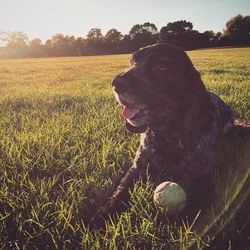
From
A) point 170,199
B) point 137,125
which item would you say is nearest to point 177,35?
point 137,125

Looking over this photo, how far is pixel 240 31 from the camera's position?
87938 millimetres

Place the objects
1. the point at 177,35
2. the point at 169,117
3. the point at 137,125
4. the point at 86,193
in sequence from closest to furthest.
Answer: the point at 86,193, the point at 169,117, the point at 137,125, the point at 177,35

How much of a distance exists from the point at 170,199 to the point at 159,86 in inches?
50.2

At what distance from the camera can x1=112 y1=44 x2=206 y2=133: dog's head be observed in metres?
3.53

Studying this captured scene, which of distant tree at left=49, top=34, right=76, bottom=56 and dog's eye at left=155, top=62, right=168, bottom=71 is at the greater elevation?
dog's eye at left=155, top=62, right=168, bottom=71

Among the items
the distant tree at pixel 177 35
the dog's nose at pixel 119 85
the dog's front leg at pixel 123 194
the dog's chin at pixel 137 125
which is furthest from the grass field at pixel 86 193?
the distant tree at pixel 177 35

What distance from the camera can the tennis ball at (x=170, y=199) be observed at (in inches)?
Answer: 117

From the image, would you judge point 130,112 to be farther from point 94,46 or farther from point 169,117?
point 94,46

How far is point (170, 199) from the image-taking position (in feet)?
9.81

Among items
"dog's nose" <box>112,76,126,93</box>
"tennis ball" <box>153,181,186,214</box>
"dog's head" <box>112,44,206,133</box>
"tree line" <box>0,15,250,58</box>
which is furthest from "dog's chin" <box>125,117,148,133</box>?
"tree line" <box>0,15,250,58</box>

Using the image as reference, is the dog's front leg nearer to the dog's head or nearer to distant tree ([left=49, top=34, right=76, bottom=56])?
the dog's head

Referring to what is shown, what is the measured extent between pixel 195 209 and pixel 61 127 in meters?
3.06

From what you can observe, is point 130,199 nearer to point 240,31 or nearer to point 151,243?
point 151,243

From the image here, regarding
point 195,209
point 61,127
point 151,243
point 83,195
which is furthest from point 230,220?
point 61,127
